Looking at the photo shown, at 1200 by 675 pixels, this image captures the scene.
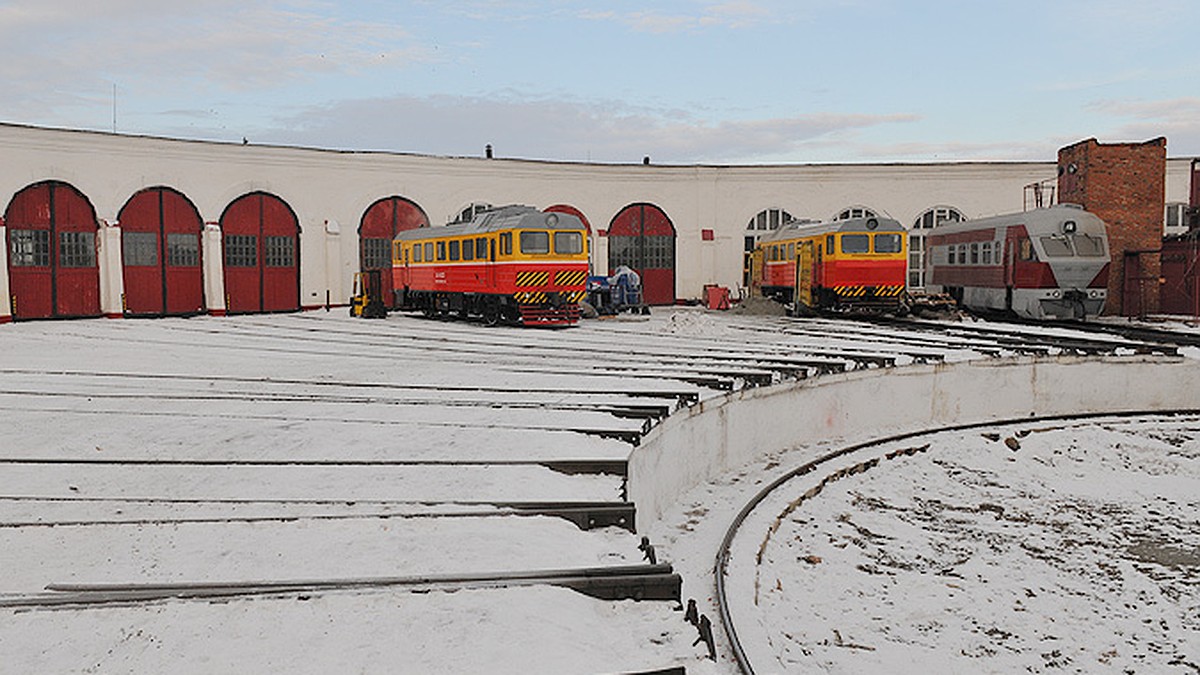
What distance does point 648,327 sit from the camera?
21766 millimetres

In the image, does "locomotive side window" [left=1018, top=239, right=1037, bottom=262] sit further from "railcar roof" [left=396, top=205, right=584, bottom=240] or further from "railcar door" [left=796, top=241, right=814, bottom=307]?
"railcar roof" [left=396, top=205, right=584, bottom=240]

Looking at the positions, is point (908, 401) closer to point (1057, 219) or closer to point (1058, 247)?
point (1058, 247)

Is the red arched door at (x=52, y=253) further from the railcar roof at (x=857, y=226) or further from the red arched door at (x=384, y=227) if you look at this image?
the railcar roof at (x=857, y=226)

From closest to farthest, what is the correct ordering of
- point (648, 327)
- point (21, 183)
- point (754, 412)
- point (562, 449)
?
point (562, 449), point (754, 412), point (648, 327), point (21, 183)

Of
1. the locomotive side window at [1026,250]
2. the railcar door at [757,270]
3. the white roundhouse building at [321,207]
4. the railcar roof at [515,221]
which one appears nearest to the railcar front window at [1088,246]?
the locomotive side window at [1026,250]

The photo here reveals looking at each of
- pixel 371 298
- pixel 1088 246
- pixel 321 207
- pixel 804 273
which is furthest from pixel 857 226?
pixel 321 207

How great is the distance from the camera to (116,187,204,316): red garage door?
25188mm

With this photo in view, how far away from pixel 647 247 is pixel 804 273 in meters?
8.68

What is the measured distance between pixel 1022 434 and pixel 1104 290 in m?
9.45

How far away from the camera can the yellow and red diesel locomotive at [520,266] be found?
66.2 feet

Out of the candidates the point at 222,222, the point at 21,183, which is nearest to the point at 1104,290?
the point at 222,222

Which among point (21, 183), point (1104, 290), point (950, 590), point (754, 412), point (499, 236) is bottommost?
point (950, 590)

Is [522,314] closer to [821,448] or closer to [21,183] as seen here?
[821,448]

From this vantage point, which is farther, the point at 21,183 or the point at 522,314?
the point at 21,183
